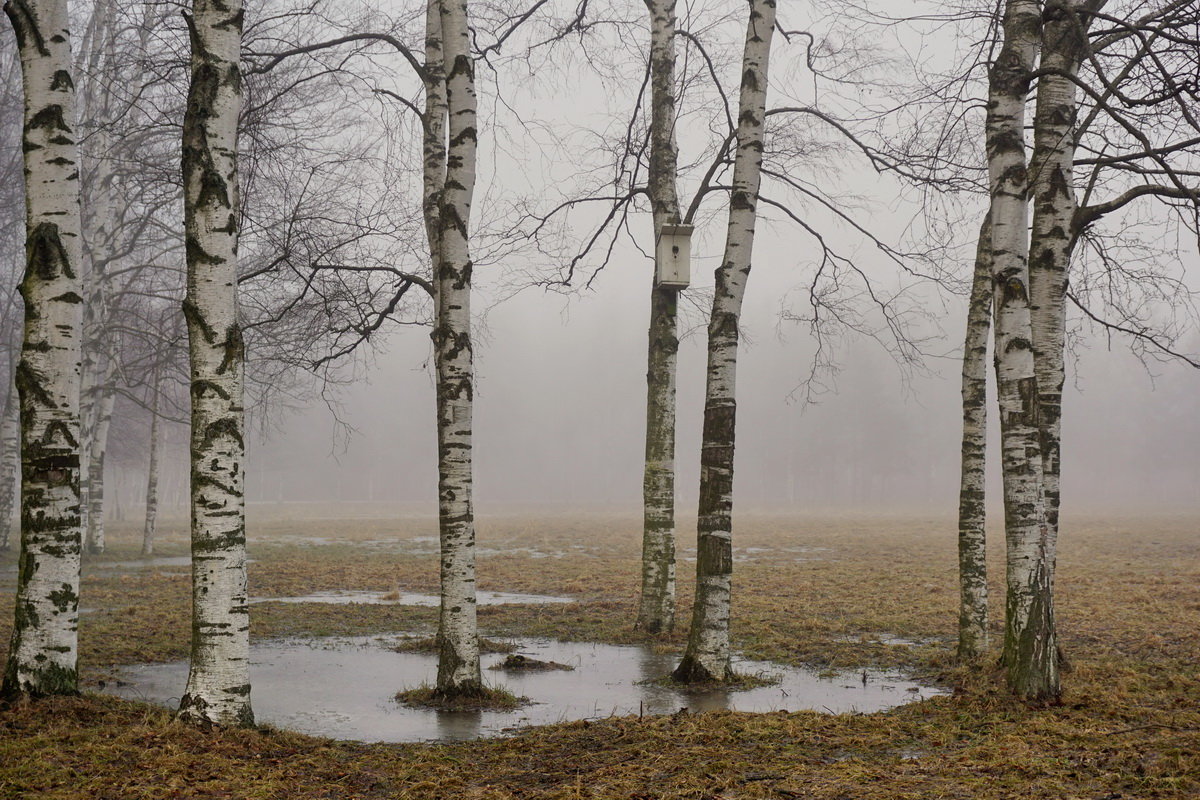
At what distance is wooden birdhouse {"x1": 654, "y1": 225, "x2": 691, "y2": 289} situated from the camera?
33.9 feet

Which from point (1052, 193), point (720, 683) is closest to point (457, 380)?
point (720, 683)

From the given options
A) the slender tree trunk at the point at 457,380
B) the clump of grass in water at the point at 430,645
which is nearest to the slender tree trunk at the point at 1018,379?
the slender tree trunk at the point at 457,380

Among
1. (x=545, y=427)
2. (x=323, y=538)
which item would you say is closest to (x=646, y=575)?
(x=323, y=538)

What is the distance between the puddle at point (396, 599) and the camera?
1485 cm

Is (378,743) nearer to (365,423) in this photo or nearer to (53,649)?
(53,649)

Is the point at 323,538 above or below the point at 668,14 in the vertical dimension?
below

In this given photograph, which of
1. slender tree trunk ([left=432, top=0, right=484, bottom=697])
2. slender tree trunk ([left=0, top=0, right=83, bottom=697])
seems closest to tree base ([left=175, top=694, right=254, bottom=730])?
slender tree trunk ([left=0, top=0, right=83, bottom=697])

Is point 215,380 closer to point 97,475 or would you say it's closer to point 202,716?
point 202,716

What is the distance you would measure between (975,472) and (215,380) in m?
7.37

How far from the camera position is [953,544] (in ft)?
96.0

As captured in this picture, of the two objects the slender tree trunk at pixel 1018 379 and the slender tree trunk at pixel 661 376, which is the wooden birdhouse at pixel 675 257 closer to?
the slender tree trunk at pixel 661 376

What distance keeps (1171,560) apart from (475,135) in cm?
2201

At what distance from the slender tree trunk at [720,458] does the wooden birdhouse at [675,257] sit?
1.67 metres

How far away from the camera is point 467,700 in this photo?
Result: 7.67 meters
